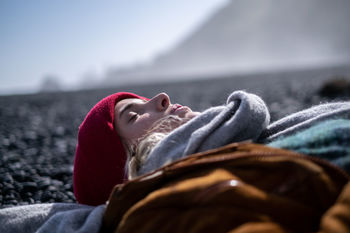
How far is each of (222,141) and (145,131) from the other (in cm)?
59

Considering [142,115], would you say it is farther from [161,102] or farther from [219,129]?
[219,129]

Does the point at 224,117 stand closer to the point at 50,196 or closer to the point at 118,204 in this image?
the point at 118,204

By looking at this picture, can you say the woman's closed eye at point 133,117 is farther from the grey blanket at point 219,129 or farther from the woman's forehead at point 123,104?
the grey blanket at point 219,129

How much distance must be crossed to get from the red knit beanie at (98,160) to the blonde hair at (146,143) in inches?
3.0

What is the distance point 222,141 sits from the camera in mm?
1868

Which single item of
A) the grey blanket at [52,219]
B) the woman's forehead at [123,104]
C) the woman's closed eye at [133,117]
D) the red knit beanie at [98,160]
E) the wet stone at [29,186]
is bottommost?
the wet stone at [29,186]

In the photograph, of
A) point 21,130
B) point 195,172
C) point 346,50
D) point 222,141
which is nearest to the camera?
point 195,172

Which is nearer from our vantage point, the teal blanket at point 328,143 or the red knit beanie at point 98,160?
the teal blanket at point 328,143

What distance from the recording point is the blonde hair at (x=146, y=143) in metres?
2.01

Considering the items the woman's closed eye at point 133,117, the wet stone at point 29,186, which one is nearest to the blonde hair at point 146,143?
the woman's closed eye at point 133,117

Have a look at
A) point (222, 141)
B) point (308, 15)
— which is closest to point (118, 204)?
point (222, 141)

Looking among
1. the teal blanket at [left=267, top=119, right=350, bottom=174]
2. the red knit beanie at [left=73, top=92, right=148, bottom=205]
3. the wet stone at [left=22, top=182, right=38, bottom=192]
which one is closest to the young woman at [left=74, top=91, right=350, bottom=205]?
the red knit beanie at [left=73, top=92, right=148, bottom=205]

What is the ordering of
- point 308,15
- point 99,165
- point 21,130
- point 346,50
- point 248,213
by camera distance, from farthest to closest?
point 308,15 → point 346,50 → point 21,130 → point 99,165 → point 248,213

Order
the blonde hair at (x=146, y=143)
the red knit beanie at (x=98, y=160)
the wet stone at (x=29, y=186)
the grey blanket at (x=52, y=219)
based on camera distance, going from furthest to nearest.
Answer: the wet stone at (x=29, y=186)
the red knit beanie at (x=98, y=160)
the blonde hair at (x=146, y=143)
the grey blanket at (x=52, y=219)
